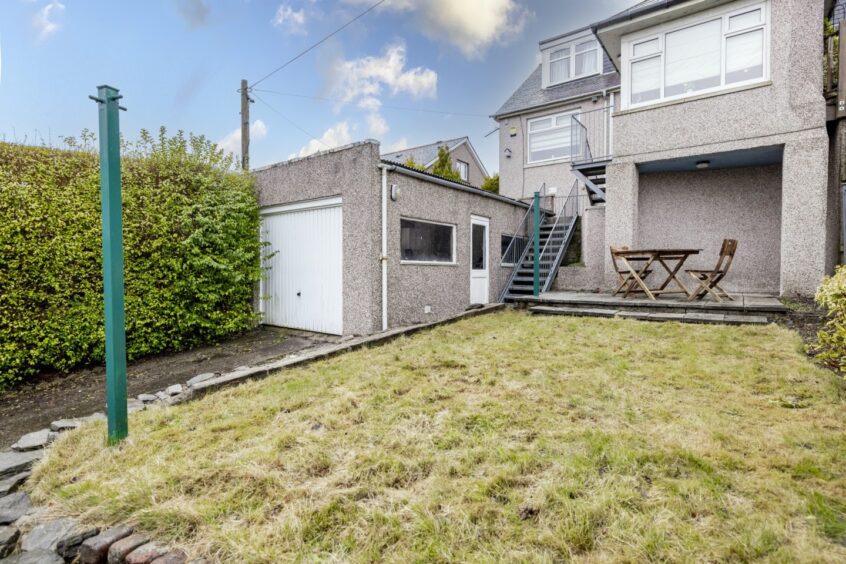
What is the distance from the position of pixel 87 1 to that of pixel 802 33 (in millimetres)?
13024

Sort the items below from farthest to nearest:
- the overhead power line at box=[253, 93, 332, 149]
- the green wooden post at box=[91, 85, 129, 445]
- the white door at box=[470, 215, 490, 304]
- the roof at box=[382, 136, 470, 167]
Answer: the roof at box=[382, 136, 470, 167] → the overhead power line at box=[253, 93, 332, 149] → the white door at box=[470, 215, 490, 304] → the green wooden post at box=[91, 85, 129, 445]

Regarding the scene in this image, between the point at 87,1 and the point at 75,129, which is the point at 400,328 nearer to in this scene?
the point at 75,129

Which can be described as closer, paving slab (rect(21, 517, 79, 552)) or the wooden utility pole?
paving slab (rect(21, 517, 79, 552))

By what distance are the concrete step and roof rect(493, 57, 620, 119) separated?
9.05 m

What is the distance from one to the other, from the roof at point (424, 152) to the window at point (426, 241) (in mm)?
15366

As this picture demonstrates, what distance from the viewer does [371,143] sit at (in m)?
6.90

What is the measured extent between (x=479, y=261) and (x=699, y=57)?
19.3 ft

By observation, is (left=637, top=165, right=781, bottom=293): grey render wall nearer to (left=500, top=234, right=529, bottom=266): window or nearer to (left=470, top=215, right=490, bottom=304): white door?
(left=500, top=234, right=529, bottom=266): window

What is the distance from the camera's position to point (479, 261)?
9781 millimetres

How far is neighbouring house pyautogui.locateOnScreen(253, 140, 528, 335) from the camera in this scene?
7.00 m

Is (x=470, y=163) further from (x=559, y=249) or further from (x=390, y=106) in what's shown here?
(x=559, y=249)

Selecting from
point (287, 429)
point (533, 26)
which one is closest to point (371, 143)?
point (287, 429)

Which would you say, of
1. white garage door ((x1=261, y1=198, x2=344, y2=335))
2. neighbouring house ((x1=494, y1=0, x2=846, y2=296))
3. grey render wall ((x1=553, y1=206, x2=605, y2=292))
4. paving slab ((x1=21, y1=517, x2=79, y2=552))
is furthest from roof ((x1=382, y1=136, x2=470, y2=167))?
paving slab ((x1=21, y1=517, x2=79, y2=552))

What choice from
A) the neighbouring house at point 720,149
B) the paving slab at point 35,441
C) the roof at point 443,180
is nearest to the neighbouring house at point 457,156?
the neighbouring house at point 720,149
